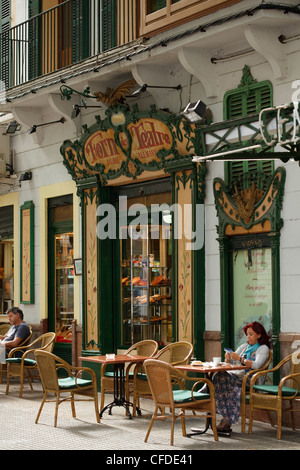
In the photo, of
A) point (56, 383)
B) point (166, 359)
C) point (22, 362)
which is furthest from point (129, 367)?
point (22, 362)

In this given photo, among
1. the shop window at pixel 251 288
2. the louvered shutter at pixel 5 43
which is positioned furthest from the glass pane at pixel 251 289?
the louvered shutter at pixel 5 43

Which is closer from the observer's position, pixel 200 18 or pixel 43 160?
pixel 200 18

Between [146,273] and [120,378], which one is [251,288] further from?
[146,273]

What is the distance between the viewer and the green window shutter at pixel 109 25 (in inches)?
520

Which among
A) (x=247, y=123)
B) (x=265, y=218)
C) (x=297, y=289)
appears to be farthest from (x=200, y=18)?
(x=297, y=289)

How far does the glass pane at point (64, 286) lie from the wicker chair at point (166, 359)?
3.54 metres

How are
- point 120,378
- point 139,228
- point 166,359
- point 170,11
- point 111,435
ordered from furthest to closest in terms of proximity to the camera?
point 139,228
point 166,359
point 170,11
point 120,378
point 111,435

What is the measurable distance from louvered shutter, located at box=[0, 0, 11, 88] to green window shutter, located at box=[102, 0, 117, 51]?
9.90ft

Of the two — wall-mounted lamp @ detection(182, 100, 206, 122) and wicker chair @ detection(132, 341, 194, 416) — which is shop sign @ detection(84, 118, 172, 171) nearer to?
wall-mounted lamp @ detection(182, 100, 206, 122)

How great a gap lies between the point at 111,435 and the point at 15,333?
194 inches

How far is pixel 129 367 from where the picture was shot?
11516mm

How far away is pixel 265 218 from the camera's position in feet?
36.3
